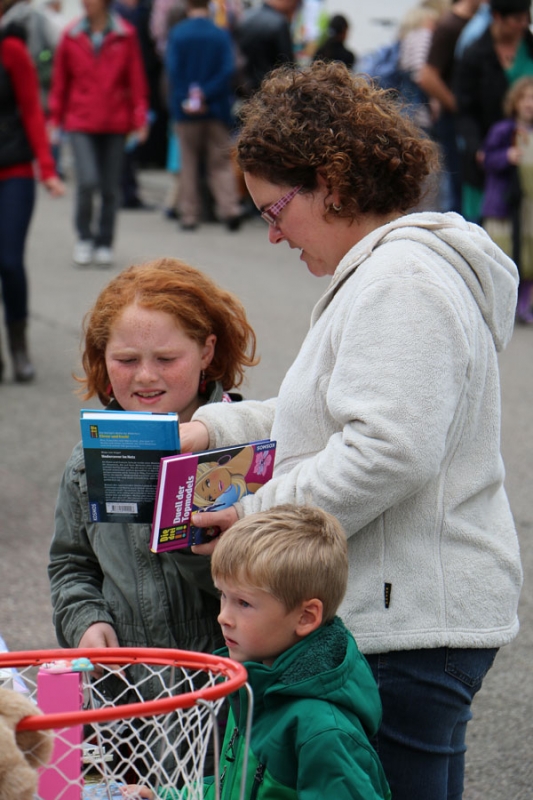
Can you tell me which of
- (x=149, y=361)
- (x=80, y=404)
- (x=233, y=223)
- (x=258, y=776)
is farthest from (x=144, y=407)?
(x=233, y=223)

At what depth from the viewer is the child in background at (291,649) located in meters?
2.01

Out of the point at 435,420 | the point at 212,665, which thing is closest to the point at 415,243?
the point at 435,420

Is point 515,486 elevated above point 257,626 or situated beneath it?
situated beneath

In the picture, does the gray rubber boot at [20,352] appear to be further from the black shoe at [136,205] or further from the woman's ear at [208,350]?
the black shoe at [136,205]

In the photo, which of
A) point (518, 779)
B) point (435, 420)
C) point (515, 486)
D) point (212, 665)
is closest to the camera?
point (212, 665)

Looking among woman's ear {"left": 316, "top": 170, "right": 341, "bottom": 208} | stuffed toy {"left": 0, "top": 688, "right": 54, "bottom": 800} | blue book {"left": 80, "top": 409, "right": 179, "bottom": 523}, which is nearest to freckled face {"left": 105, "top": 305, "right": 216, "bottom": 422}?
blue book {"left": 80, "top": 409, "right": 179, "bottom": 523}

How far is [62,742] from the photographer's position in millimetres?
1804

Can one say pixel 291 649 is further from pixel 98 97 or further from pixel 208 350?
pixel 98 97

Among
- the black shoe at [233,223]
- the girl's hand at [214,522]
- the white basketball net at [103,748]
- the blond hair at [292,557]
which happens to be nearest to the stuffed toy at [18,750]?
the white basketball net at [103,748]

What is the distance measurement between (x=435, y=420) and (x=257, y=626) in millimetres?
470

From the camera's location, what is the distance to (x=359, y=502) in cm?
208

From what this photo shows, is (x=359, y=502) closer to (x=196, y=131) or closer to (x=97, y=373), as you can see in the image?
(x=97, y=373)

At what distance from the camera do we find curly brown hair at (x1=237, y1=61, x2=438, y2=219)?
7.20 ft

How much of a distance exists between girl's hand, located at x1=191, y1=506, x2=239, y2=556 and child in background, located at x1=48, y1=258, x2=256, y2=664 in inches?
4.6
